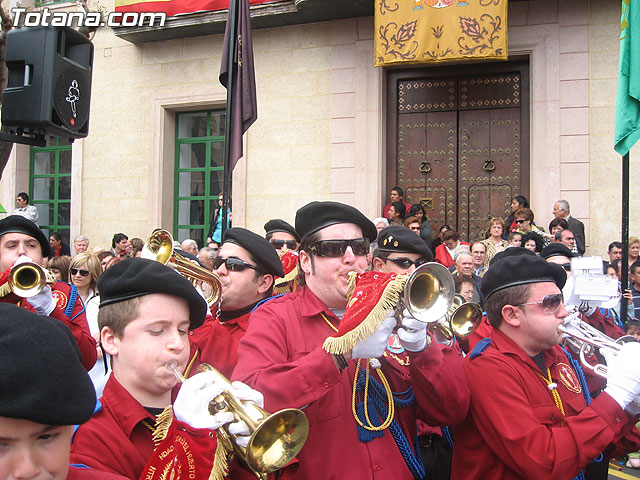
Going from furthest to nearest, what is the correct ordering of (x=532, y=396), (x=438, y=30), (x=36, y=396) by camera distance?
(x=438, y=30) → (x=532, y=396) → (x=36, y=396)

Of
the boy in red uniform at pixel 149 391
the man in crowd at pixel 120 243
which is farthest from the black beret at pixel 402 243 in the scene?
the man in crowd at pixel 120 243

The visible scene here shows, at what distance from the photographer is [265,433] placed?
187cm

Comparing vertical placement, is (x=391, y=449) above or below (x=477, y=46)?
below

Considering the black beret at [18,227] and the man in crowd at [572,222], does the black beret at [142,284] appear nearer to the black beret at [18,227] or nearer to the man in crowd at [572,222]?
the black beret at [18,227]

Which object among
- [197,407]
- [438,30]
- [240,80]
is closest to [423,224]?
[438,30]

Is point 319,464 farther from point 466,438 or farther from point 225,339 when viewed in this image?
point 225,339

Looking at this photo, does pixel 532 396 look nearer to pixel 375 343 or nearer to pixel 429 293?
pixel 429 293

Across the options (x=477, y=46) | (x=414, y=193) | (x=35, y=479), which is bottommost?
(x=35, y=479)

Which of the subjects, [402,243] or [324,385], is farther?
[402,243]

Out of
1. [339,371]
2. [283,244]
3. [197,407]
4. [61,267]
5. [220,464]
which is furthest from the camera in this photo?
[61,267]

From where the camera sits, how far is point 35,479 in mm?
1355

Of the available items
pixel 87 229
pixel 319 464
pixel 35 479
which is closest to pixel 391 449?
pixel 319 464

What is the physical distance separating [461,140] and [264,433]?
1004cm

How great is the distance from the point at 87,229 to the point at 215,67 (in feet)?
15.3
